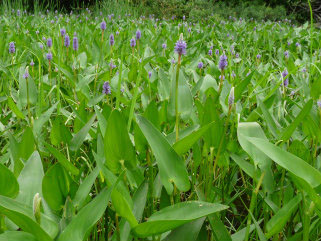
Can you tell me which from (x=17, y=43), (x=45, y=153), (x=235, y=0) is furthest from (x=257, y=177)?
(x=235, y=0)

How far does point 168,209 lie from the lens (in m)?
0.69

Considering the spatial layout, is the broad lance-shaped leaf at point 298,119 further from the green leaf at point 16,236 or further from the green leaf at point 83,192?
the green leaf at point 16,236

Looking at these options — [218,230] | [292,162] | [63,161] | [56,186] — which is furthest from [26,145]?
[292,162]

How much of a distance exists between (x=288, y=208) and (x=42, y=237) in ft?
1.52

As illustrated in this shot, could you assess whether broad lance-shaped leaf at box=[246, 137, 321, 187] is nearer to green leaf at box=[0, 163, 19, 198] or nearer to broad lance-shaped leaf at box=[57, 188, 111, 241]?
broad lance-shaped leaf at box=[57, 188, 111, 241]

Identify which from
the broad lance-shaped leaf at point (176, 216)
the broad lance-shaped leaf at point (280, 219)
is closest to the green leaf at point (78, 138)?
the broad lance-shaped leaf at point (176, 216)

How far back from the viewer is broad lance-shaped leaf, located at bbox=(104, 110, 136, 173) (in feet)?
2.49

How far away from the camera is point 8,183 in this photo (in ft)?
2.25

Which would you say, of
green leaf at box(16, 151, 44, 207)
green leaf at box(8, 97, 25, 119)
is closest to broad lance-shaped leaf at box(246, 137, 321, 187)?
green leaf at box(16, 151, 44, 207)

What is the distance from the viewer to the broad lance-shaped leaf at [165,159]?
78 cm

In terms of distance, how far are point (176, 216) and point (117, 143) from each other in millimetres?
202

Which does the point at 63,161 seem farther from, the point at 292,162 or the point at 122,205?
the point at 292,162

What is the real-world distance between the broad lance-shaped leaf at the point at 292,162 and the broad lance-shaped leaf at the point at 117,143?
0.24m

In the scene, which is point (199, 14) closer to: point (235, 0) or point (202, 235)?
point (235, 0)
